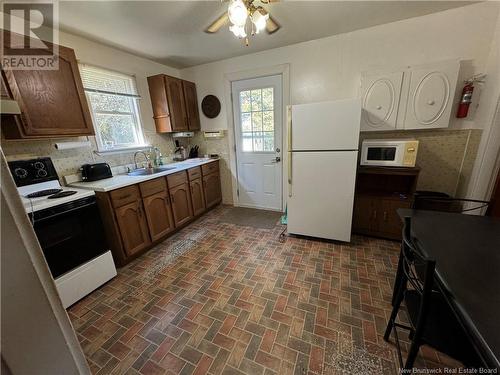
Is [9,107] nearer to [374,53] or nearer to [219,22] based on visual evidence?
[219,22]

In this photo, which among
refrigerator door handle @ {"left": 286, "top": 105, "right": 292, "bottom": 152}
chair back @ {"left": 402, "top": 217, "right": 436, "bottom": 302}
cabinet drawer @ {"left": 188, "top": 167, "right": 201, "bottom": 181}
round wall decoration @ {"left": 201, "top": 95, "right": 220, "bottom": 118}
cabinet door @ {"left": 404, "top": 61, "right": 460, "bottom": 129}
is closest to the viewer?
chair back @ {"left": 402, "top": 217, "right": 436, "bottom": 302}

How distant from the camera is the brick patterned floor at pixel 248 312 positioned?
1322mm

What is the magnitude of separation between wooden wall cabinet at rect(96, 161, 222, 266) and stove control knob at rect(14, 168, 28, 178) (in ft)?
1.94

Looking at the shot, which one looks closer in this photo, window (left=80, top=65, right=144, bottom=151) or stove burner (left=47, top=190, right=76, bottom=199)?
stove burner (left=47, top=190, right=76, bottom=199)

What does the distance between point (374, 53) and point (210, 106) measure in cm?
248

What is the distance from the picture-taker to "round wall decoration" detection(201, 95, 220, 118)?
3.53m

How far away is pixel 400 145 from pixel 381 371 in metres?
2.10

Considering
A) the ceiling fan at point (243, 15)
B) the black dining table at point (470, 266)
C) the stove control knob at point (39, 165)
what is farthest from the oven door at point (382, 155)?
the stove control knob at point (39, 165)

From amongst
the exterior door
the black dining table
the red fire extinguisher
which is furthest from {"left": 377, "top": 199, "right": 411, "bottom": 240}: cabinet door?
the exterior door

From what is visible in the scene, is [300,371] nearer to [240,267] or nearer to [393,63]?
[240,267]

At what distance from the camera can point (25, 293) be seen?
385 mm

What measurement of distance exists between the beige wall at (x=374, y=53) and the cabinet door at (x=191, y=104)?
0.36 meters

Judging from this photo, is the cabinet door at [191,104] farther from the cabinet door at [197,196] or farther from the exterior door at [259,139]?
the cabinet door at [197,196]

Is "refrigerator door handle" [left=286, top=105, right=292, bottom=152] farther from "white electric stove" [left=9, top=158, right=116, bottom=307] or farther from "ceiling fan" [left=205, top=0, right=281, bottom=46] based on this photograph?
"white electric stove" [left=9, top=158, right=116, bottom=307]
